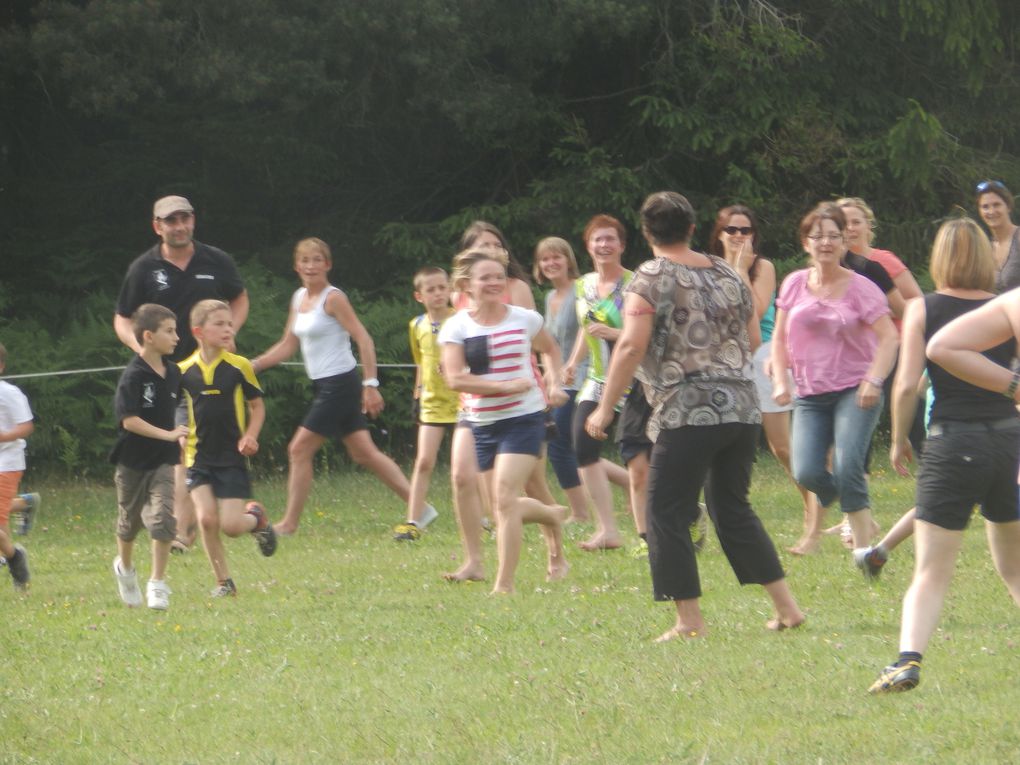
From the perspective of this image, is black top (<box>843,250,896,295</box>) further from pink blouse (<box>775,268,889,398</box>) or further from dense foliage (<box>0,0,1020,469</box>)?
dense foliage (<box>0,0,1020,469</box>)

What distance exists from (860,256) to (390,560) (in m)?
3.45

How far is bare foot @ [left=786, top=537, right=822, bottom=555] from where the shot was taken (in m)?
9.69

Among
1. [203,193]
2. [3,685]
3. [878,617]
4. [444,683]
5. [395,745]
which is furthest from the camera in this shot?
[203,193]

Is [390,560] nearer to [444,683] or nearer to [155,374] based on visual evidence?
[155,374]

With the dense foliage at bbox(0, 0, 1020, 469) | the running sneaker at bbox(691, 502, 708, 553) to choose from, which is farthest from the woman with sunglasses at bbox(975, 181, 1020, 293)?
the dense foliage at bbox(0, 0, 1020, 469)

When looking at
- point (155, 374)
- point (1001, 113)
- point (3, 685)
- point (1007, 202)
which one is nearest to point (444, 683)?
point (3, 685)

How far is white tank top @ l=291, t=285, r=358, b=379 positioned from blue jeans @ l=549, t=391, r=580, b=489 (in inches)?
62.7

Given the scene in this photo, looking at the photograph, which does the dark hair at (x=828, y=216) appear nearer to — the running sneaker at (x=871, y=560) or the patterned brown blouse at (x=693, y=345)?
the running sneaker at (x=871, y=560)

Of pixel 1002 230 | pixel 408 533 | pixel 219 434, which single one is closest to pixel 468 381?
pixel 219 434

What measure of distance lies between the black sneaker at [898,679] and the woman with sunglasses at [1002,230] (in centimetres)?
495

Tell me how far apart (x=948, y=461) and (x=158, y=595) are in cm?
459

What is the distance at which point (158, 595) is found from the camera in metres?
8.73

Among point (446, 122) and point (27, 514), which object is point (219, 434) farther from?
point (446, 122)

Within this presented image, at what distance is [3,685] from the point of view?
6.82m
